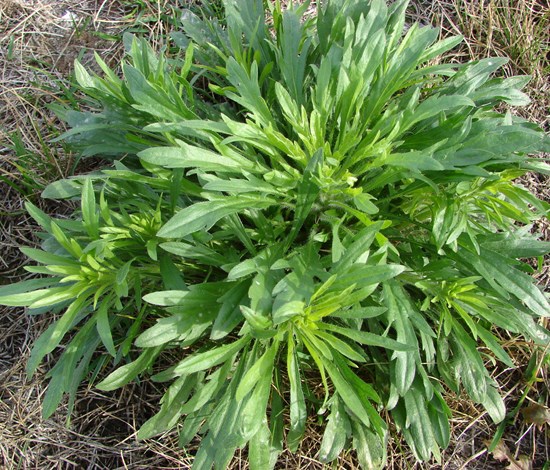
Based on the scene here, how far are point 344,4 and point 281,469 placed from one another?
227cm

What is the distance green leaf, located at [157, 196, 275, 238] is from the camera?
6.62 ft

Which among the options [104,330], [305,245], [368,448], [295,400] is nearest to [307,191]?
[305,245]

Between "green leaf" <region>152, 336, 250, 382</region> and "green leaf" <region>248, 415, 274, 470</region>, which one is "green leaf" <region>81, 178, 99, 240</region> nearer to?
"green leaf" <region>152, 336, 250, 382</region>

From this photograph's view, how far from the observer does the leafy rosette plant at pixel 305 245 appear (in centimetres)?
209

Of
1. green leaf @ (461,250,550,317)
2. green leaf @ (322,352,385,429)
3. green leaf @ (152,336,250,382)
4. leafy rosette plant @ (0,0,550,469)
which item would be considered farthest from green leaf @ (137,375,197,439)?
green leaf @ (461,250,550,317)

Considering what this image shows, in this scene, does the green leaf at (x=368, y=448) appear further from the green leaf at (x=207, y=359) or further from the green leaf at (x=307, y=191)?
the green leaf at (x=307, y=191)

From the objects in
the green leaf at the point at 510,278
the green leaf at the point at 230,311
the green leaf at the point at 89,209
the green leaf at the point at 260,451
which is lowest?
the green leaf at the point at 260,451

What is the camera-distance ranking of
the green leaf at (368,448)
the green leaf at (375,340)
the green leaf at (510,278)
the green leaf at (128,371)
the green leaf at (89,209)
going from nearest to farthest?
1. the green leaf at (375,340)
2. the green leaf at (89,209)
3. the green leaf at (510,278)
4. the green leaf at (128,371)
5. the green leaf at (368,448)

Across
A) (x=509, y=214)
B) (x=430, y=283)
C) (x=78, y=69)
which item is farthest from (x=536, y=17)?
(x=78, y=69)

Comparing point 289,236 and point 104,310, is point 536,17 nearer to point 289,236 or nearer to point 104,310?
point 289,236

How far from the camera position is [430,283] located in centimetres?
238

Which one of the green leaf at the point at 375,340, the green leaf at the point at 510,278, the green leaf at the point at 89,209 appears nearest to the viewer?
the green leaf at the point at 375,340

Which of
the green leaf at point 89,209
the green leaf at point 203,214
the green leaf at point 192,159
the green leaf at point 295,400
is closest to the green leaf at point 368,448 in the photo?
the green leaf at point 295,400

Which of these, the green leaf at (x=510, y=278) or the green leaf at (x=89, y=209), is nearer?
the green leaf at (x=89, y=209)
